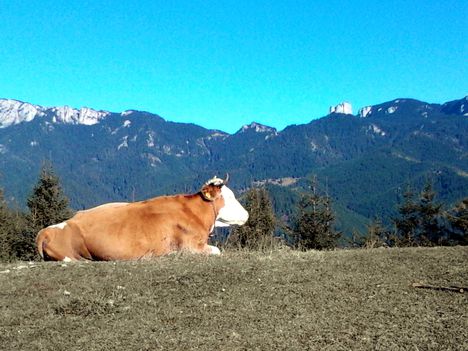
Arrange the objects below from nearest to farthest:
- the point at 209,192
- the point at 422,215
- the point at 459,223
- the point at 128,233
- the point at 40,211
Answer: the point at 128,233 < the point at 209,192 < the point at 40,211 < the point at 459,223 < the point at 422,215

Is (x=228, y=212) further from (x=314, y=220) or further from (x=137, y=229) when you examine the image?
(x=314, y=220)

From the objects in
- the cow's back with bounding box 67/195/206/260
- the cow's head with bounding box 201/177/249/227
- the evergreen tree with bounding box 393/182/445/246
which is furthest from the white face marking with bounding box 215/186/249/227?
the evergreen tree with bounding box 393/182/445/246

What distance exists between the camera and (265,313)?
620 centimetres

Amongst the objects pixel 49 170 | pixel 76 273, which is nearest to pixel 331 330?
pixel 76 273

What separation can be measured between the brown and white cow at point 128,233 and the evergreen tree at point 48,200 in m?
28.2

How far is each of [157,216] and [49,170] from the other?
3075cm

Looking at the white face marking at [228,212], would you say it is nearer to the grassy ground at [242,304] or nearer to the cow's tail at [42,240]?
the grassy ground at [242,304]

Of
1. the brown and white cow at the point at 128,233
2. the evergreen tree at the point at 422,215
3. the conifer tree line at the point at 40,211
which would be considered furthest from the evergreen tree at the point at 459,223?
the brown and white cow at the point at 128,233

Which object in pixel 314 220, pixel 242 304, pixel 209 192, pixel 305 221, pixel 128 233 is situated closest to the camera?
pixel 242 304

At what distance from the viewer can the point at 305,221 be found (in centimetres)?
4634

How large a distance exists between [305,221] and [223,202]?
1376 inches

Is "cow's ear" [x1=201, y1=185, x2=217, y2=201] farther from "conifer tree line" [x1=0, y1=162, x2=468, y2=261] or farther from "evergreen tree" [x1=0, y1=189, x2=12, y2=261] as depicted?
"evergreen tree" [x1=0, y1=189, x2=12, y2=261]

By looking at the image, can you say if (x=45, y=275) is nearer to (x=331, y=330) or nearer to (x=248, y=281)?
(x=248, y=281)

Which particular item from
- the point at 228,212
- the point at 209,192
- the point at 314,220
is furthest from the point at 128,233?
the point at 314,220
